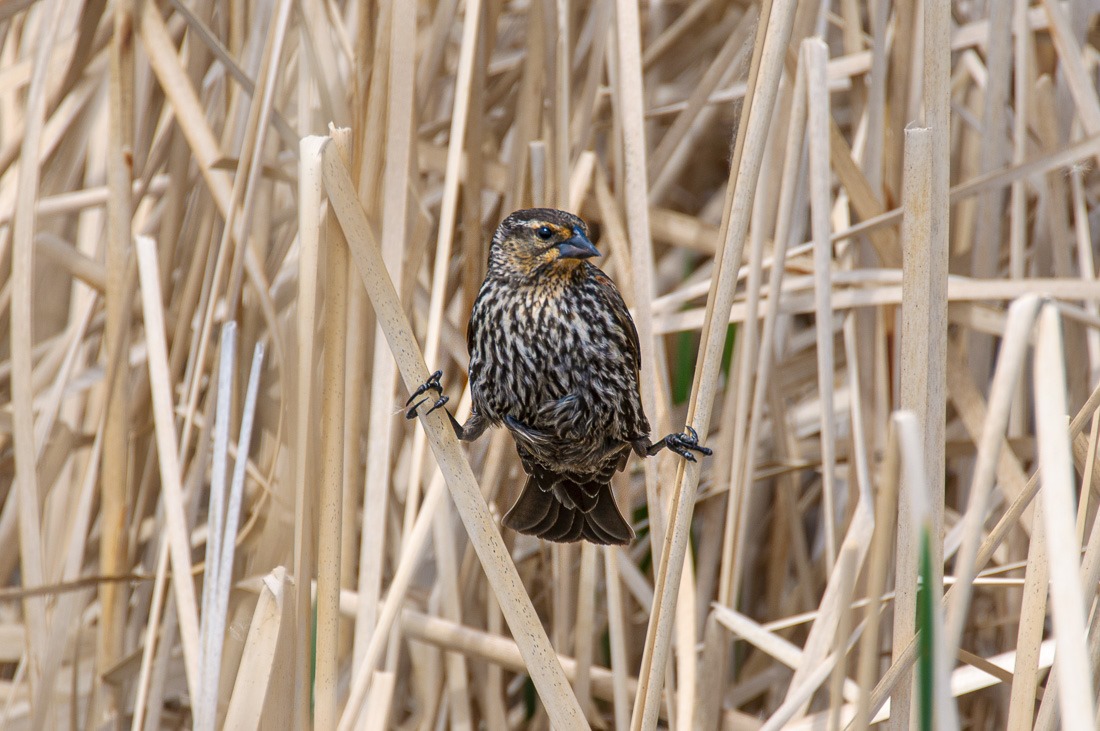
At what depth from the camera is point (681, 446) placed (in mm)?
1505

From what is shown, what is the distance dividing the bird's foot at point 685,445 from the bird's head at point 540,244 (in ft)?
1.05

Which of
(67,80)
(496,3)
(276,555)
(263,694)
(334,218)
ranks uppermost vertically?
(496,3)

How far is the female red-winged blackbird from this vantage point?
1910 millimetres

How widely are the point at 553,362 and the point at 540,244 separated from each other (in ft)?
0.69

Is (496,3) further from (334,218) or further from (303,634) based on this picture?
(303,634)

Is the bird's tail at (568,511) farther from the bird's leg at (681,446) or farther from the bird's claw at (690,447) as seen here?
the bird's claw at (690,447)

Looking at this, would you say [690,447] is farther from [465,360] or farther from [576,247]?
[465,360]

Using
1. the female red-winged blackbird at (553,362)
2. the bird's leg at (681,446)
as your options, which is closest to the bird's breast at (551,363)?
the female red-winged blackbird at (553,362)

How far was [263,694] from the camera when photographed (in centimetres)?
134

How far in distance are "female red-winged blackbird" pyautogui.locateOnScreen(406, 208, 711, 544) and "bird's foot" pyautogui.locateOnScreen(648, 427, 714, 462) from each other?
0.53ft

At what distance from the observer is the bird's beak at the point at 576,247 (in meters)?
1.80

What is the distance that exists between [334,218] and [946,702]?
86 cm

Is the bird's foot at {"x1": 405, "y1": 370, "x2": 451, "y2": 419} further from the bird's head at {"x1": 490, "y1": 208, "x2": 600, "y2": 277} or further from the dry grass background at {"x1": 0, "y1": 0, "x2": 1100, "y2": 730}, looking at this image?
the bird's head at {"x1": 490, "y1": 208, "x2": 600, "y2": 277}

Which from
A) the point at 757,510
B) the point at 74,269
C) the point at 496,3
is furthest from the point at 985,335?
the point at 74,269
